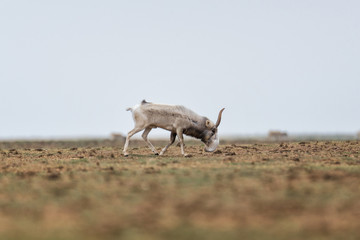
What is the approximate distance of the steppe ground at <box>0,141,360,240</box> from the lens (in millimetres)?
9625

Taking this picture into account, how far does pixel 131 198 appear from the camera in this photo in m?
12.8

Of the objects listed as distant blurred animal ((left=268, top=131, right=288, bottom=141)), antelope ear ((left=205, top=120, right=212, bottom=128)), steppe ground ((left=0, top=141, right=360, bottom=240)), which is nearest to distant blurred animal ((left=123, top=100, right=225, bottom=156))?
antelope ear ((left=205, top=120, right=212, bottom=128))

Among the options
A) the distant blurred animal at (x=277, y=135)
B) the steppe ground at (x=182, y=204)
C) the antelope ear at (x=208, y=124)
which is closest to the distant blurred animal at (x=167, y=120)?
the antelope ear at (x=208, y=124)

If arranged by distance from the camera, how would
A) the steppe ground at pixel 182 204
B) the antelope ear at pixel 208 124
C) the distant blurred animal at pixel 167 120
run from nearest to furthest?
the steppe ground at pixel 182 204, the distant blurred animal at pixel 167 120, the antelope ear at pixel 208 124

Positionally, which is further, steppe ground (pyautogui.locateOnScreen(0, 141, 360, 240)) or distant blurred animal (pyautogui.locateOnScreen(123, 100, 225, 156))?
distant blurred animal (pyautogui.locateOnScreen(123, 100, 225, 156))

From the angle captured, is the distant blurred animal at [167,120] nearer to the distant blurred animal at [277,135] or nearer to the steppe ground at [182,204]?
the steppe ground at [182,204]

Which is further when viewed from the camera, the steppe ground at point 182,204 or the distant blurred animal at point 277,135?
the distant blurred animal at point 277,135

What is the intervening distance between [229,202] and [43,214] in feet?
12.8

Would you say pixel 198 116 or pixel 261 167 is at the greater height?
pixel 198 116

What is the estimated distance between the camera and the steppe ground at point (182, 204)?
962 centimetres

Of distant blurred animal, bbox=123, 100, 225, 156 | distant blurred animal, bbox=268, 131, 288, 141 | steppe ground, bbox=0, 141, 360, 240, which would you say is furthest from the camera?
distant blurred animal, bbox=268, 131, 288, 141

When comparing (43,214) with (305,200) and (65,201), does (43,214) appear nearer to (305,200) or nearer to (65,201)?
(65,201)

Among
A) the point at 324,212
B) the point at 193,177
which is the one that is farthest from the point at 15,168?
the point at 324,212

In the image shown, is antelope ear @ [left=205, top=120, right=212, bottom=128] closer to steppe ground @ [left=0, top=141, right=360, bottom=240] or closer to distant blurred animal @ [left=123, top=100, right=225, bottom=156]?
distant blurred animal @ [left=123, top=100, right=225, bottom=156]
